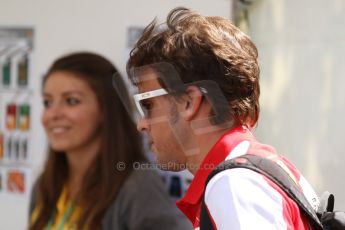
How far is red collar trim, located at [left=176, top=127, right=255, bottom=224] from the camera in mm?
1306

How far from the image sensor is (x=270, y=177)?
3.76ft

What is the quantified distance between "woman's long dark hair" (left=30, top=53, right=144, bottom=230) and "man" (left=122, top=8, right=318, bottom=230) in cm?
94

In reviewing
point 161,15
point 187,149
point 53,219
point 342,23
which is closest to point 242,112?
point 187,149

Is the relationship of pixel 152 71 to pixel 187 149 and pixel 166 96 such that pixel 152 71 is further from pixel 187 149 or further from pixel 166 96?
pixel 187 149

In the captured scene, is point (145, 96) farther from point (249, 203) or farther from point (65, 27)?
point (65, 27)

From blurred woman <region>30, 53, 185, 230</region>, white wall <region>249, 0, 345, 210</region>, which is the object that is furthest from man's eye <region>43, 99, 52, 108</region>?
white wall <region>249, 0, 345, 210</region>

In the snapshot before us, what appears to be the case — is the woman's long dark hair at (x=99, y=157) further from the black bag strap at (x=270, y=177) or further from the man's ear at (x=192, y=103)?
the black bag strap at (x=270, y=177)

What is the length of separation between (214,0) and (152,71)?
42.9 inches

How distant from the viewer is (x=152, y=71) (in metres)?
1.46

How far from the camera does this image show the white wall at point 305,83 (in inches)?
90.6

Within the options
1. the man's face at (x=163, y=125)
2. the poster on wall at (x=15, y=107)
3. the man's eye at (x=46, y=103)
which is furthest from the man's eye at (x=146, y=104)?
the poster on wall at (x=15, y=107)

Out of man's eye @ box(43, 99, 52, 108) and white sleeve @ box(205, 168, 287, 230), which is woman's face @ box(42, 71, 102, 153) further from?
white sleeve @ box(205, 168, 287, 230)

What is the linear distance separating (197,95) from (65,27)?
155cm

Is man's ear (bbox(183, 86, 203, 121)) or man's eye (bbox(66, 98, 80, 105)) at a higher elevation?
man's ear (bbox(183, 86, 203, 121))
